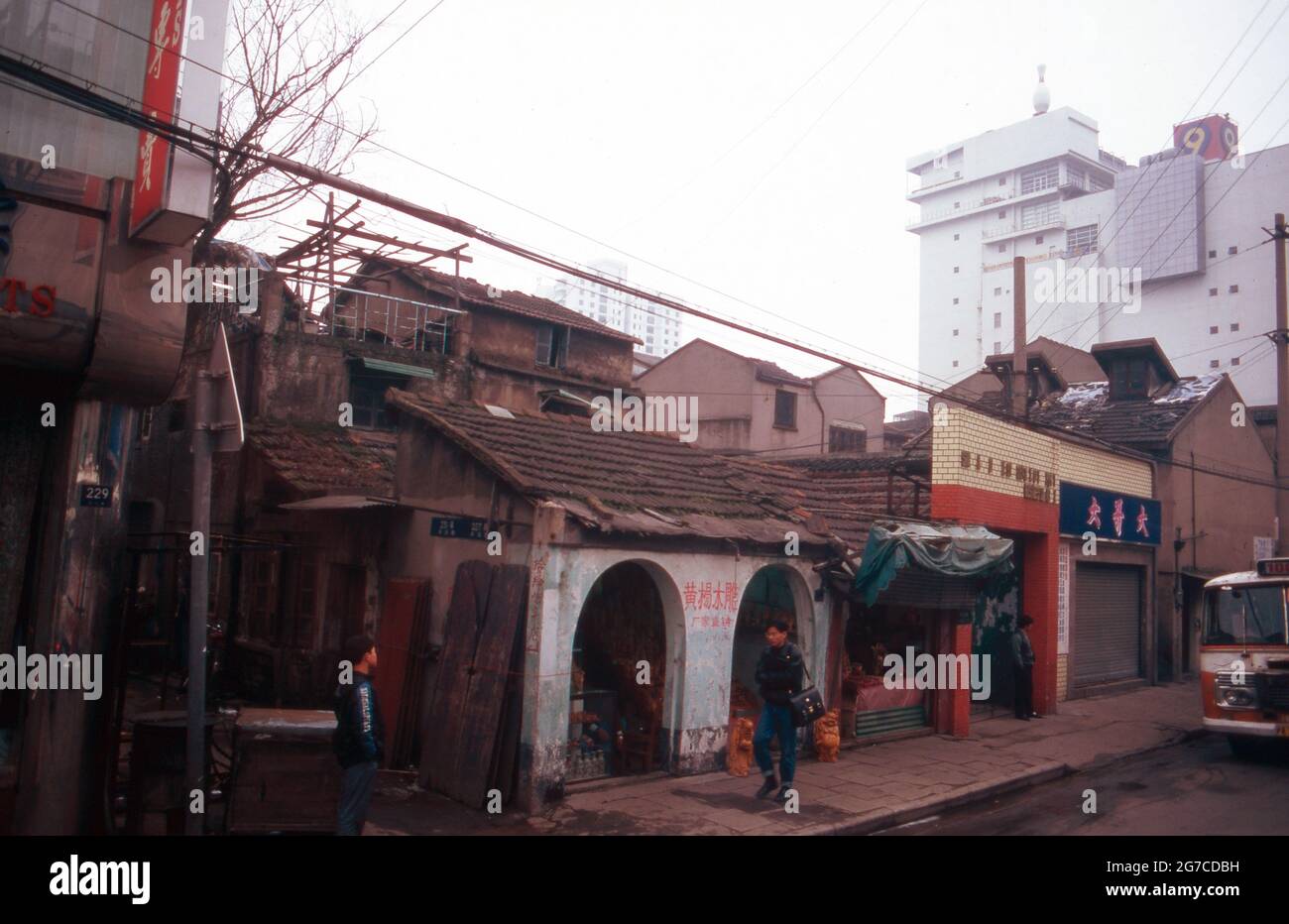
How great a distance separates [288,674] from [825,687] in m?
8.44

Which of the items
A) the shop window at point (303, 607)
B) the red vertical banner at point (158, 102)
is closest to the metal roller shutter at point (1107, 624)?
the shop window at point (303, 607)

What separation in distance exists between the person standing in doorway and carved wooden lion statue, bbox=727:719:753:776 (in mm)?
7793

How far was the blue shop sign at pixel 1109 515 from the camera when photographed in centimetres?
1878

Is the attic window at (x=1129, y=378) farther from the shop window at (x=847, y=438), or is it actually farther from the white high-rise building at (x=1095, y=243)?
the white high-rise building at (x=1095, y=243)

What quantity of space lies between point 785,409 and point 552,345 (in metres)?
9.20

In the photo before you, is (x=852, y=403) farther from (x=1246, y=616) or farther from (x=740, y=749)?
(x=740, y=749)

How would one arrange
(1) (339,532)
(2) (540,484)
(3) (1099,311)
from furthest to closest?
(3) (1099,311) → (1) (339,532) → (2) (540,484)

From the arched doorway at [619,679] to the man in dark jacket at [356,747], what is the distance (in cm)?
335

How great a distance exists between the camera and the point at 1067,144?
262 feet

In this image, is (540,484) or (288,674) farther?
(288,674)

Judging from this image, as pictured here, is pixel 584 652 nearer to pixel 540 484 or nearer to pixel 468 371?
pixel 540 484
